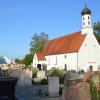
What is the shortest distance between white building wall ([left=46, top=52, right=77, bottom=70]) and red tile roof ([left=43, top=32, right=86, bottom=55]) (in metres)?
0.71

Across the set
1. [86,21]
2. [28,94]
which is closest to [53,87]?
[28,94]

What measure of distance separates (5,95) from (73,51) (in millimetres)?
40923

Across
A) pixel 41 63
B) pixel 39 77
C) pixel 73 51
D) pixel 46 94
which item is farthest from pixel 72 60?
pixel 46 94

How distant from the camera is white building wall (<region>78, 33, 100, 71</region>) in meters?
Result: 47.4

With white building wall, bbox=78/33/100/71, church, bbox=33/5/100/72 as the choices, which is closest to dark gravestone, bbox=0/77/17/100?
church, bbox=33/5/100/72

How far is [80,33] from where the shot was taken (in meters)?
51.4

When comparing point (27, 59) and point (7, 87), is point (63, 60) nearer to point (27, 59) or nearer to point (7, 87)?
point (27, 59)

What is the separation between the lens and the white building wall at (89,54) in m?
47.4

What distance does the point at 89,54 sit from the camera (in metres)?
48.7

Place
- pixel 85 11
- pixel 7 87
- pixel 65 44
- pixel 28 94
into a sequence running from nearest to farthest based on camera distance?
pixel 7 87, pixel 28 94, pixel 85 11, pixel 65 44

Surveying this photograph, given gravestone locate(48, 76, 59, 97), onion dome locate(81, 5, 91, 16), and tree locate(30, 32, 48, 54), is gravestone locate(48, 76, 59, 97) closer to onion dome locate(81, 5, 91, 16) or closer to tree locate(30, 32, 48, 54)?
onion dome locate(81, 5, 91, 16)

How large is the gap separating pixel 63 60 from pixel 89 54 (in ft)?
17.1

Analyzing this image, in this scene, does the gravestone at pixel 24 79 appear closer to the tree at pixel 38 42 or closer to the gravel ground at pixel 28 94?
the gravel ground at pixel 28 94

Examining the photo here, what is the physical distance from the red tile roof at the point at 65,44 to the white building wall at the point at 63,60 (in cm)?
71
